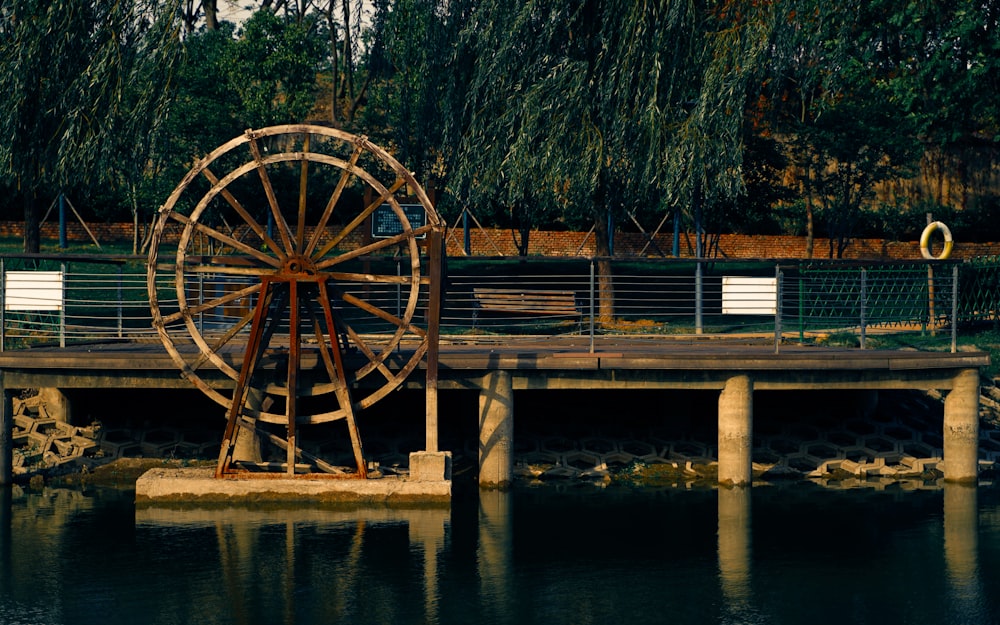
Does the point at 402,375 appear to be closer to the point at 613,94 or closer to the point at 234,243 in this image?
the point at 234,243

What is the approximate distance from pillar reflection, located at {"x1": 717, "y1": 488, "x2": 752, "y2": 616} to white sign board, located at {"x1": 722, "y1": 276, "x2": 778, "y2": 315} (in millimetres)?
2793

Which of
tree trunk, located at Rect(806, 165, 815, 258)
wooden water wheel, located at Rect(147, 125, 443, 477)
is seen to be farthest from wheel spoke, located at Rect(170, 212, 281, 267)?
tree trunk, located at Rect(806, 165, 815, 258)

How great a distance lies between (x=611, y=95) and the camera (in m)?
26.8

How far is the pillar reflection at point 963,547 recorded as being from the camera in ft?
46.1

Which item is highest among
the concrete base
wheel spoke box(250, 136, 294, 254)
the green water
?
wheel spoke box(250, 136, 294, 254)

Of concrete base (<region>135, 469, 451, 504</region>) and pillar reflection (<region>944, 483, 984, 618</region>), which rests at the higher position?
→ concrete base (<region>135, 469, 451, 504</region>)

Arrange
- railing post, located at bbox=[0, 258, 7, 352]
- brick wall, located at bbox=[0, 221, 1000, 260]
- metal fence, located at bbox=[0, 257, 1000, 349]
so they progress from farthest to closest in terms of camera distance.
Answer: brick wall, located at bbox=[0, 221, 1000, 260]
metal fence, located at bbox=[0, 257, 1000, 349]
railing post, located at bbox=[0, 258, 7, 352]

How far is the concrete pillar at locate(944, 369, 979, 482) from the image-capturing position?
1916 centimetres

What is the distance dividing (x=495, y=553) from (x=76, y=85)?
1278 cm

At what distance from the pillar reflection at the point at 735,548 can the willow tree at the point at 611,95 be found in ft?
25.2

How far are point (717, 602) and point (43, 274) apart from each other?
11.0 metres

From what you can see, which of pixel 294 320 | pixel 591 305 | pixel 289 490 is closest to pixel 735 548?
pixel 591 305

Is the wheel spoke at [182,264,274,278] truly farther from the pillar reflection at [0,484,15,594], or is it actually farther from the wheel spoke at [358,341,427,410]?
the pillar reflection at [0,484,15,594]

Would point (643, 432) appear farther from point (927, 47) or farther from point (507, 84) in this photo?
point (927, 47)
